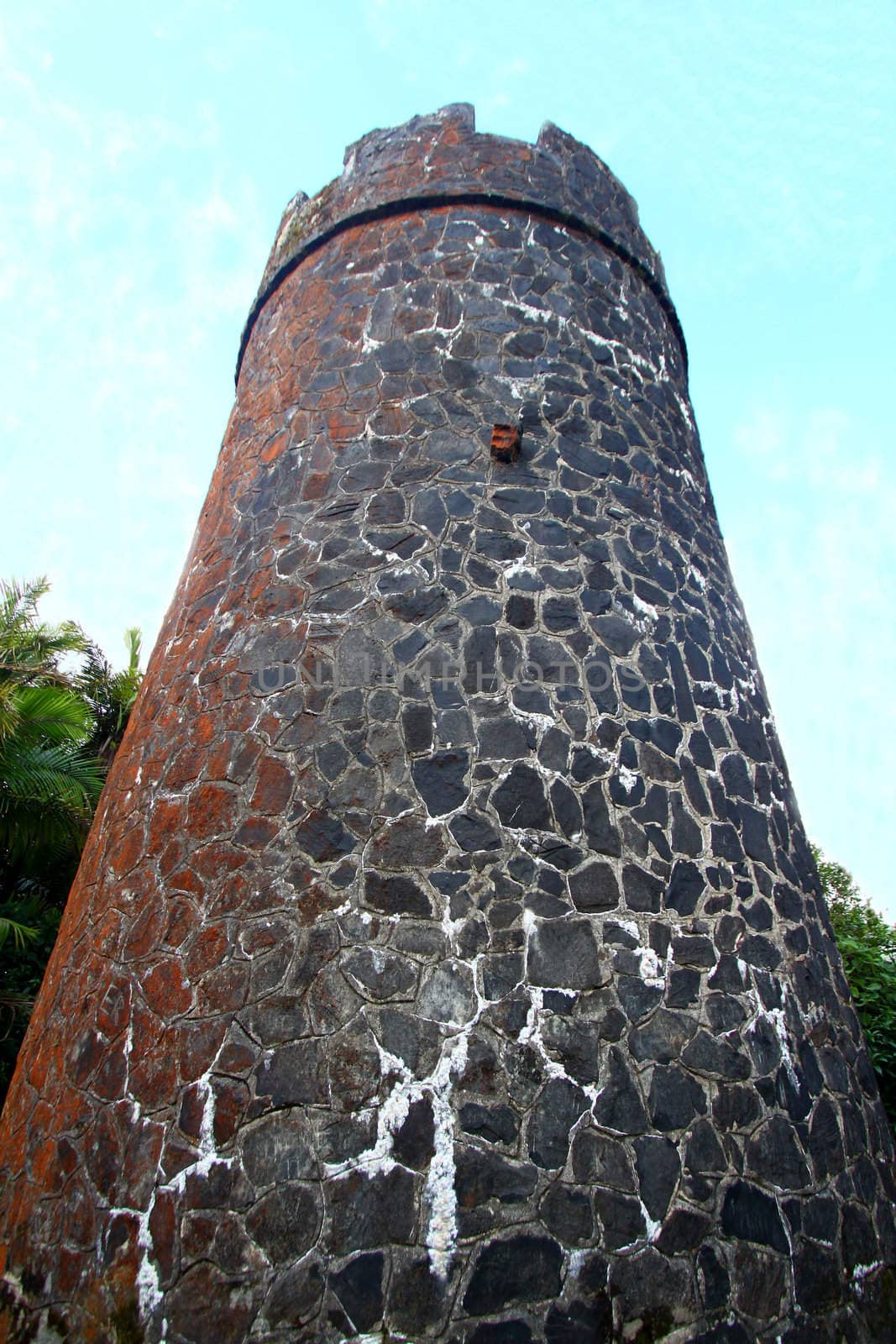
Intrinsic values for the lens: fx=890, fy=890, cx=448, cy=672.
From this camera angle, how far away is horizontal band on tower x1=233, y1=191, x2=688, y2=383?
6.56 meters

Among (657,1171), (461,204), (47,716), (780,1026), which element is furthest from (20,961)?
(461,204)

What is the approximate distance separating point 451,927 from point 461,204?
5273 mm

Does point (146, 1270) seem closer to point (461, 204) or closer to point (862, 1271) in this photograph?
point (862, 1271)

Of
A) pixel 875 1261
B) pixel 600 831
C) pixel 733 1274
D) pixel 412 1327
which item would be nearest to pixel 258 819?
pixel 600 831

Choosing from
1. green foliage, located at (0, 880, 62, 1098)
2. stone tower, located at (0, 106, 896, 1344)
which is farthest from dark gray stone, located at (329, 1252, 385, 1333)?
green foliage, located at (0, 880, 62, 1098)

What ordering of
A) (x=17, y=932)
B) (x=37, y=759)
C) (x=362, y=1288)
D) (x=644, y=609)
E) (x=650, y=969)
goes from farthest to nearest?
1. (x=37, y=759)
2. (x=17, y=932)
3. (x=644, y=609)
4. (x=650, y=969)
5. (x=362, y=1288)

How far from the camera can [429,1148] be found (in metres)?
3.47

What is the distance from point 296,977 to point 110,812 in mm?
1929

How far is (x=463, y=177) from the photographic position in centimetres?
663

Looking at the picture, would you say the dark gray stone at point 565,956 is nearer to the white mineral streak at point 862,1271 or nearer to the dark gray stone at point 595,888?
the dark gray stone at point 595,888

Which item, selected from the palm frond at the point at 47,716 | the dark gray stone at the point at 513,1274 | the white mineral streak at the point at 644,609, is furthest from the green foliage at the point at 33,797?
the dark gray stone at the point at 513,1274

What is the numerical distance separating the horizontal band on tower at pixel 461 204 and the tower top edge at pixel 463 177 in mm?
16

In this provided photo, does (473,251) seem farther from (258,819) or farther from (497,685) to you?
(258,819)

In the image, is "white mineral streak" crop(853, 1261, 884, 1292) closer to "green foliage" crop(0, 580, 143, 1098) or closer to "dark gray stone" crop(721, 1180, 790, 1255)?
"dark gray stone" crop(721, 1180, 790, 1255)
